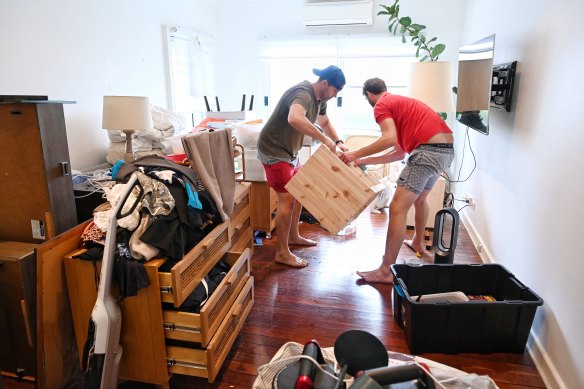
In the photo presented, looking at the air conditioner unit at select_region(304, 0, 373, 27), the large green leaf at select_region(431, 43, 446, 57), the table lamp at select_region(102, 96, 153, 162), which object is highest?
the air conditioner unit at select_region(304, 0, 373, 27)

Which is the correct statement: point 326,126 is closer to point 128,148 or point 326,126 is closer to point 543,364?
point 128,148

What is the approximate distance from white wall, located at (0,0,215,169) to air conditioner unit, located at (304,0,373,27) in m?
1.54

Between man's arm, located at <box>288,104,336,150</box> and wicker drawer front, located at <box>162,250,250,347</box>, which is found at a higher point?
man's arm, located at <box>288,104,336,150</box>

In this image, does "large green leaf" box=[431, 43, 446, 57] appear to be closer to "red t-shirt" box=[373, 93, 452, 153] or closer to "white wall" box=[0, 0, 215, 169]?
"red t-shirt" box=[373, 93, 452, 153]

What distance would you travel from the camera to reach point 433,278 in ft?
7.20

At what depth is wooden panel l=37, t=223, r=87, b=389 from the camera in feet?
4.74

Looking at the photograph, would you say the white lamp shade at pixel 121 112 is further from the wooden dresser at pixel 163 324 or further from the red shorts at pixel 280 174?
the wooden dresser at pixel 163 324

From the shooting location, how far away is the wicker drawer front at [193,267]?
1.48 m

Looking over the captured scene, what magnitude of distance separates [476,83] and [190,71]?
9.20 feet

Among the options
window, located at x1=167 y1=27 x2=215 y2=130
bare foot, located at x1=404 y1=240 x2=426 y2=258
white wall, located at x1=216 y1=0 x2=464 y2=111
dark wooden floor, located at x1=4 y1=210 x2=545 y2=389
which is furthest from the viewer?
white wall, located at x1=216 y1=0 x2=464 y2=111

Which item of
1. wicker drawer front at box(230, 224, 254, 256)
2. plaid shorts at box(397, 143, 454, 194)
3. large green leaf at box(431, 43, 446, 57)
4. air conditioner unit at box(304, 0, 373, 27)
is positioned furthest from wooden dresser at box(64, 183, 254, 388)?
air conditioner unit at box(304, 0, 373, 27)

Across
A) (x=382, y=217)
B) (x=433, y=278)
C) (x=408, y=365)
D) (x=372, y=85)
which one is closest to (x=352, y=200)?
(x=433, y=278)

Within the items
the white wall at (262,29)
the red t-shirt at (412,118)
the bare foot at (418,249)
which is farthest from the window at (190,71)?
the bare foot at (418,249)

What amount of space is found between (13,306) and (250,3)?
13.7 feet
